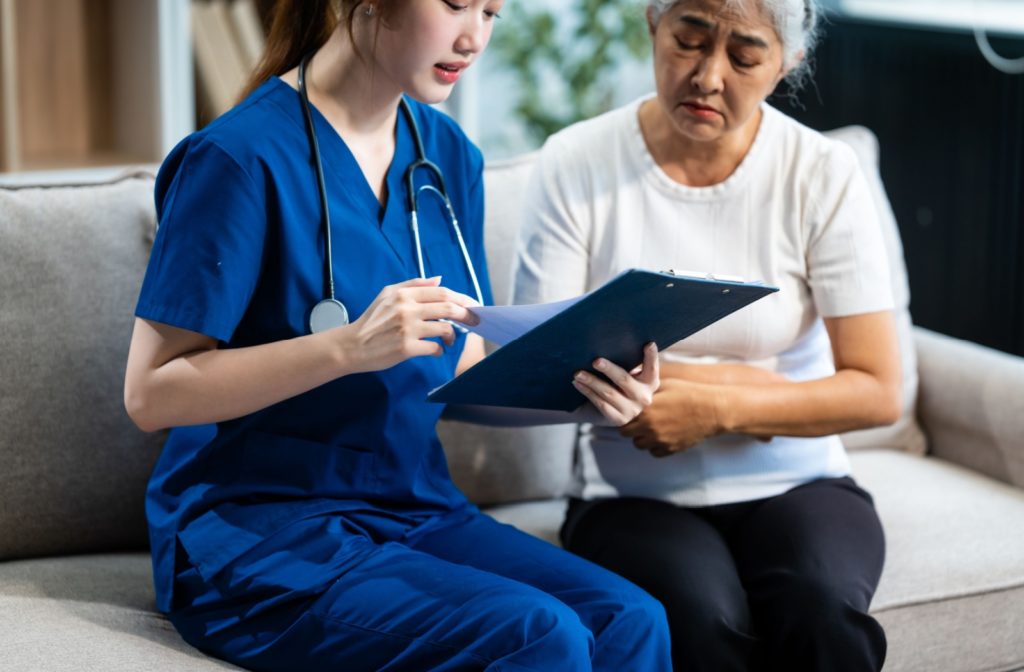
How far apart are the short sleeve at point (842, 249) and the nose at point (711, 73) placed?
8.6 inches

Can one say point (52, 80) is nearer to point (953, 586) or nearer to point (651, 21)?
point (651, 21)

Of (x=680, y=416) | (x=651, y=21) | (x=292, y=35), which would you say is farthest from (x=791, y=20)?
(x=292, y=35)

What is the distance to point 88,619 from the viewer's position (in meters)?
1.46

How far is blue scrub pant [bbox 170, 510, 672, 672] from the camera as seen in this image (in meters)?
1.24

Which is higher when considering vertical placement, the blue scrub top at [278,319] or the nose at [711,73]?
the nose at [711,73]

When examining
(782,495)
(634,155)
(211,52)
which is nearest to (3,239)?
(634,155)

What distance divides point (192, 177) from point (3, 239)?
458 millimetres

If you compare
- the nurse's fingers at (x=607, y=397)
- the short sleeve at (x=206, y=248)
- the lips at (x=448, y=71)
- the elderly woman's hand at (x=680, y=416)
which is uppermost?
the lips at (x=448, y=71)

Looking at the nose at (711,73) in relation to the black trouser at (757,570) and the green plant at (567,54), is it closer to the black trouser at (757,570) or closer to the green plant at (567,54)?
the black trouser at (757,570)

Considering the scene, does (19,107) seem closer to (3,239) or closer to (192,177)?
(3,239)

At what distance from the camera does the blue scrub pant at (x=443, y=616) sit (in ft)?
4.06

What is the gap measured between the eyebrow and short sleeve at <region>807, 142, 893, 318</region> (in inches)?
8.5

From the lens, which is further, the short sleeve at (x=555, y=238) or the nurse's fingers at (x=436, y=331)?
the short sleeve at (x=555, y=238)

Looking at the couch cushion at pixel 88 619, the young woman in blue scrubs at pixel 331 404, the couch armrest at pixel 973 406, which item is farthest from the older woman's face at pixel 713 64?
the couch cushion at pixel 88 619
